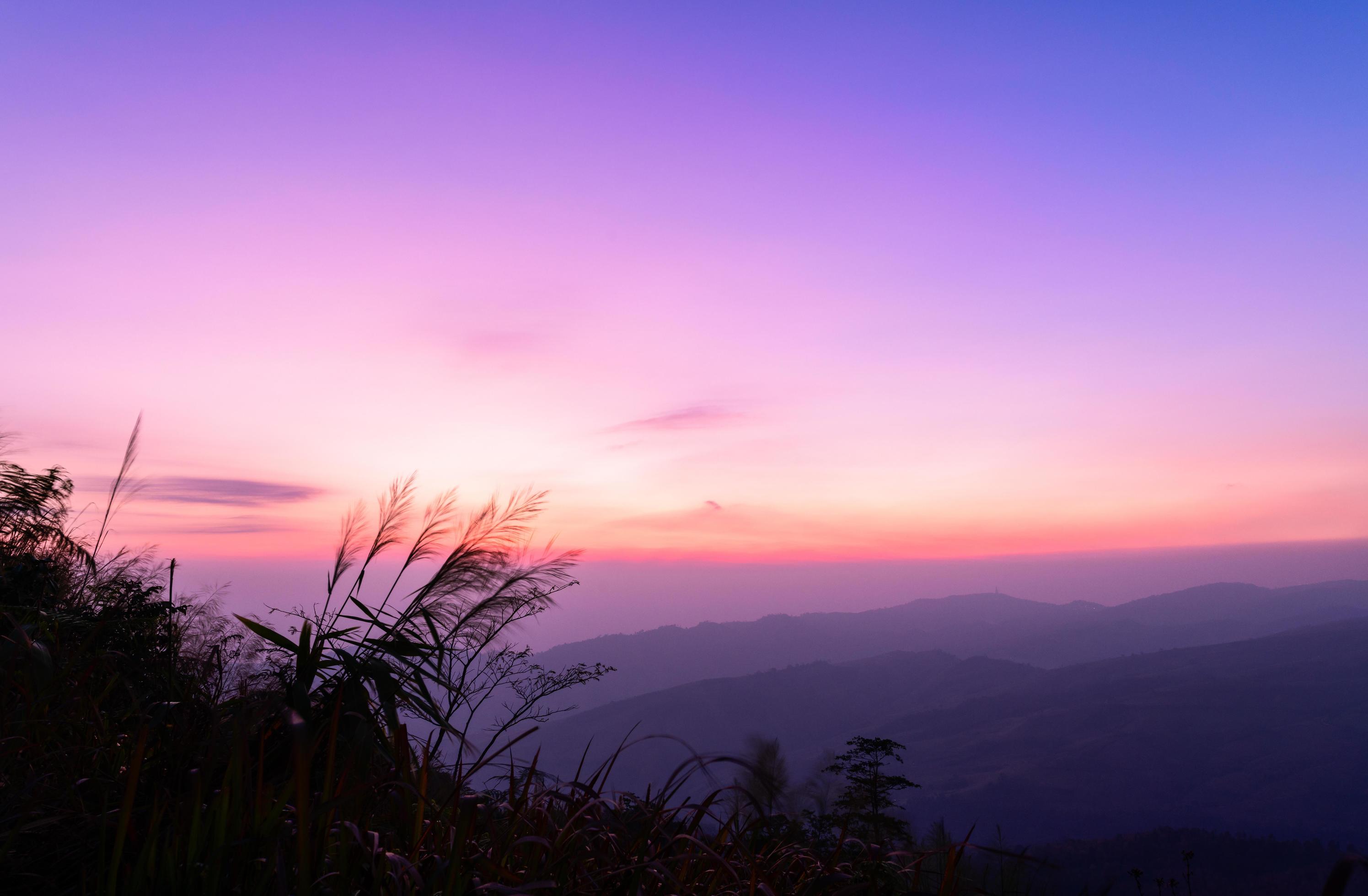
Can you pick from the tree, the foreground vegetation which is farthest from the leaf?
the tree

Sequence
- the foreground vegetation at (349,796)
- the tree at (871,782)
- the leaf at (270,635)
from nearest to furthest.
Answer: the foreground vegetation at (349,796) → the leaf at (270,635) → the tree at (871,782)

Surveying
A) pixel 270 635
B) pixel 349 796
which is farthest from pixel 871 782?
pixel 349 796

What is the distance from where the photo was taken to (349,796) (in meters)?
1.83

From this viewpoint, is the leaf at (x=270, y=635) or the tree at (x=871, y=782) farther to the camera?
the tree at (x=871, y=782)

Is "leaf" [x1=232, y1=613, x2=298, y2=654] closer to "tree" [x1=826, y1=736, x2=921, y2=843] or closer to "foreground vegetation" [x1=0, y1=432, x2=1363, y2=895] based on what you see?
"foreground vegetation" [x1=0, y1=432, x2=1363, y2=895]

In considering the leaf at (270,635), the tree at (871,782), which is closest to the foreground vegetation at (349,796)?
the leaf at (270,635)

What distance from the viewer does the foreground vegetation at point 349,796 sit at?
75.0 inches

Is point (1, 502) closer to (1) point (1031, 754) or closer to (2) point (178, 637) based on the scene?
(2) point (178, 637)

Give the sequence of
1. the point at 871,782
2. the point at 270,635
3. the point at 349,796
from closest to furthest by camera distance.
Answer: the point at 349,796 → the point at 270,635 → the point at 871,782

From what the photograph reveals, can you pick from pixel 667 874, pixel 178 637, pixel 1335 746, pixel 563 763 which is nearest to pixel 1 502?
pixel 178 637

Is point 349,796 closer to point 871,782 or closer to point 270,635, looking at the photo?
point 270,635

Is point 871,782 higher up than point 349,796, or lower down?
lower down

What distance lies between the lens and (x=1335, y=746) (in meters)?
179

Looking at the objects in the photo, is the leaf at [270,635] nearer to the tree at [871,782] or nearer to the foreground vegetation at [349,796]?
the foreground vegetation at [349,796]
